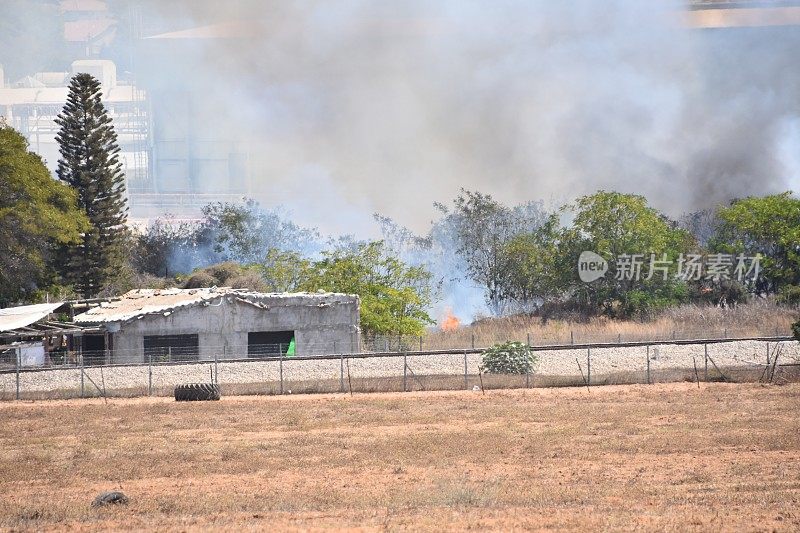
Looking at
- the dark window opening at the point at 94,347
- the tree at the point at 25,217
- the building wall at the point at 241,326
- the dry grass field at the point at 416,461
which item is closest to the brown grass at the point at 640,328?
the building wall at the point at 241,326

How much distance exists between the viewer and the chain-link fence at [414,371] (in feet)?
122

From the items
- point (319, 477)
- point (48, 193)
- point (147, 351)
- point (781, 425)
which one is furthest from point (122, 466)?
point (48, 193)

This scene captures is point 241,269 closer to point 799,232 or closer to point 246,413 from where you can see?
point 799,232

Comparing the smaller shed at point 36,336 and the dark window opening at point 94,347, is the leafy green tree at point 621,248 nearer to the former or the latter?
the dark window opening at point 94,347

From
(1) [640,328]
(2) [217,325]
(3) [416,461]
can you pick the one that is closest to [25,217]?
(2) [217,325]

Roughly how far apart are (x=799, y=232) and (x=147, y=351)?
3410 cm

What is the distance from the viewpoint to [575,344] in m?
45.5

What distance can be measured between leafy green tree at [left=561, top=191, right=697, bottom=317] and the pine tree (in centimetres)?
2360

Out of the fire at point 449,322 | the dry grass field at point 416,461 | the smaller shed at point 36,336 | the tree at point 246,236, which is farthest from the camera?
the tree at point 246,236

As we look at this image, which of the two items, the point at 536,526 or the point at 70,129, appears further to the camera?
the point at 70,129

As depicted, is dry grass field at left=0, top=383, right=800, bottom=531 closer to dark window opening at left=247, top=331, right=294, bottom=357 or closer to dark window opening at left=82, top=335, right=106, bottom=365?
dark window opening at left=82, top=335, right=106, bottom=365

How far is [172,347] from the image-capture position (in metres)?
44.5

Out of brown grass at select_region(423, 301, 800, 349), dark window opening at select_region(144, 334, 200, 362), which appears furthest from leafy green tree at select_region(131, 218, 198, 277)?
dark window opening at select_region(144, 334, 200, 362)

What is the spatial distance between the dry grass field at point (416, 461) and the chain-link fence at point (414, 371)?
1827mm
